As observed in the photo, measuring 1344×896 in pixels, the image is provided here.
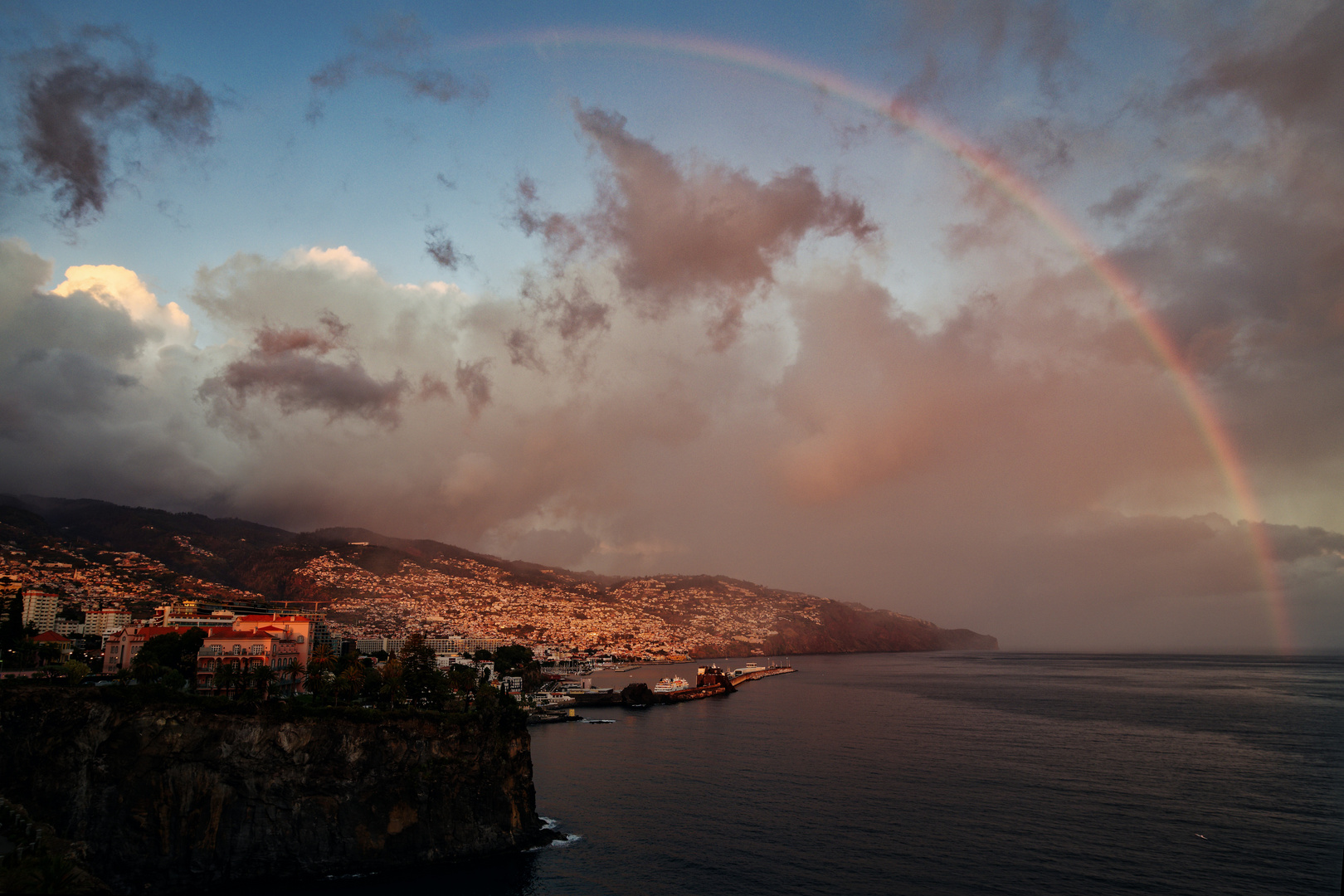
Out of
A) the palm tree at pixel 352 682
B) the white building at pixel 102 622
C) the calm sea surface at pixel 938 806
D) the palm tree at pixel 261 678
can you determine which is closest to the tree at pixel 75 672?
the palm tree at pixel 261 678

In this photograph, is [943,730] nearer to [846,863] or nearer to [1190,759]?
[1190,759]

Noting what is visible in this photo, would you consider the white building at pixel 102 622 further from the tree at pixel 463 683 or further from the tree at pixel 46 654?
the tree at pixel 463 683

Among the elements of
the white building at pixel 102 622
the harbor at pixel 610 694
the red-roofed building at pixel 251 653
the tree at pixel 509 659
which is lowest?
the harbor at pixel 610 694

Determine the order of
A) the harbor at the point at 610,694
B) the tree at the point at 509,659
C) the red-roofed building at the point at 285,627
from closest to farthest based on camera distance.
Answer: the red-roofed building at the point at 285,627, the harbor at the point at 610,694, the tree at the point at 509,659

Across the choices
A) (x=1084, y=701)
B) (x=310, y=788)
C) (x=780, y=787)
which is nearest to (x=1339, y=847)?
(x=780, y=787)

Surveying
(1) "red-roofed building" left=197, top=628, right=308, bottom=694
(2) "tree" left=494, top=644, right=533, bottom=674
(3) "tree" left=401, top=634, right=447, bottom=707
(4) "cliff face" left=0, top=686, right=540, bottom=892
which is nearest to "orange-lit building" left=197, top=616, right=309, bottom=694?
(1) "red-roofed building" left=197, top=628, right=308, bottom=694

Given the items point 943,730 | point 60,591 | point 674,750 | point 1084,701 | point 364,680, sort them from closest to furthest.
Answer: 1. point 364,680
2. point 674,750
3. point 943,730
4. point 1084,701
5. point 60,591

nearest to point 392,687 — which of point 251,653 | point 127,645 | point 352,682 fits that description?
point 352,682
